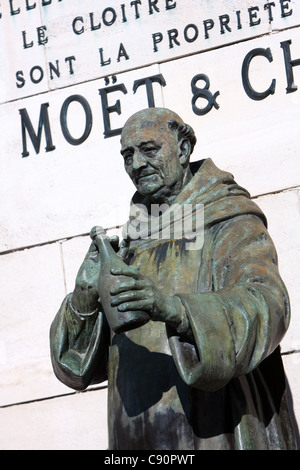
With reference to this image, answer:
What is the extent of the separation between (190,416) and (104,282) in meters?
0.63

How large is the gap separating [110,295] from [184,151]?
1.13m

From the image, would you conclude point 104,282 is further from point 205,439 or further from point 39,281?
point 39,281

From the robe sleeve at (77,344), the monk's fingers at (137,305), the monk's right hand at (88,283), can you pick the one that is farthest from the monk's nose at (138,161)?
the monk's fingers at (137,305)

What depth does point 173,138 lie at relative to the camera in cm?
721

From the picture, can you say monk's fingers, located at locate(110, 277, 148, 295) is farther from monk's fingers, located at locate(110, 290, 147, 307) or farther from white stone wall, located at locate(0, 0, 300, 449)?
white stone wall, located at locate(0, 0, 300, 449)

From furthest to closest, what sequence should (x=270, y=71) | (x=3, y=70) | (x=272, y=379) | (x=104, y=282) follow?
(x=3, y=70), (x=270, y=71), (x=272, y=379), (x=104, y=282)

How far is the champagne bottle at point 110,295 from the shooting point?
6285 mm

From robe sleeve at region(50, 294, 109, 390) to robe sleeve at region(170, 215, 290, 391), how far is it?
1.94ft

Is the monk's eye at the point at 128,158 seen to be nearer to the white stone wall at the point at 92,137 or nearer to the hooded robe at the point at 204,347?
the hooded robe at the point at 204,347

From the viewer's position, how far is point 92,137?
8859mm

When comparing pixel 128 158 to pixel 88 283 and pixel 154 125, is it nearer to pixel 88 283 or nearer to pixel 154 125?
pixel 154 125
